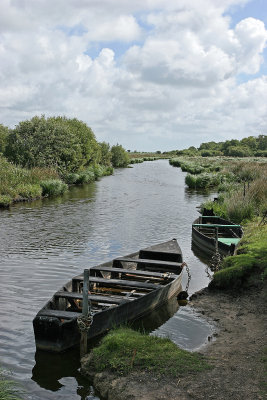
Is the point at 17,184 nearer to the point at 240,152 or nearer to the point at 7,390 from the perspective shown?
the point at 7,390

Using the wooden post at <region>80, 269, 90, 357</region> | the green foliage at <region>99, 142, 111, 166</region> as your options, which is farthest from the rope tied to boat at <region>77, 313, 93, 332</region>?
the green foliage at <region>99, 142, 111, 166</region>

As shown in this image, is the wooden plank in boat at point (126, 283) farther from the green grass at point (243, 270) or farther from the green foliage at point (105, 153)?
the green foliage at point (105, 153)

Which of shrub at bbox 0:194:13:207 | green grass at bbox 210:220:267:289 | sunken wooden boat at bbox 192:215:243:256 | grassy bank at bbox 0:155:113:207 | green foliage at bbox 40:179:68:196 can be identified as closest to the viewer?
green grass at bbox 210:220:267:289

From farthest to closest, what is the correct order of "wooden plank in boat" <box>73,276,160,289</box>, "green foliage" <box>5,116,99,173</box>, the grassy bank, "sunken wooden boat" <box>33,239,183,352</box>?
"green foliage" <box>5,116,99,173</box> → the grassy bank → "wooden plank in boat" <box>73,276,160,289</box> → "sunken wooden boat" <box>33,239,183,352</box>

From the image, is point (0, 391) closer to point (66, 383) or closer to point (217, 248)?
point (66, 383)

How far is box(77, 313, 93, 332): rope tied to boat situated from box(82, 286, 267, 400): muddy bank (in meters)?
0.74

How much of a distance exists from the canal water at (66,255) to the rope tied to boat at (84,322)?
2.69 feet

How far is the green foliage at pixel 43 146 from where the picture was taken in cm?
4162

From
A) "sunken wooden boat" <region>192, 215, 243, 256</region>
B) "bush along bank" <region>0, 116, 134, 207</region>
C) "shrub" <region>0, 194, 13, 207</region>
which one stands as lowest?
"sunken wooden boat" <region>192, 215, 243, 256</region>

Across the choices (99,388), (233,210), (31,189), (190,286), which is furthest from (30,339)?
(31,189)

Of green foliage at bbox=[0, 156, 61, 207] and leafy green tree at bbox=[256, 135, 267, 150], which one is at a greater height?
leafy green tree at bbox=[256, 135, 267, 150]

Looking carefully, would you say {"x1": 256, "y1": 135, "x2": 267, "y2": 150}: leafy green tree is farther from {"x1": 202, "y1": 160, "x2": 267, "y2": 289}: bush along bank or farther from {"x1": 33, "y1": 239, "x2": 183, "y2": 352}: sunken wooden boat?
{"x1": 33, "y1": 239, "x2": 183, "y2": 352}: sunken wooden boat

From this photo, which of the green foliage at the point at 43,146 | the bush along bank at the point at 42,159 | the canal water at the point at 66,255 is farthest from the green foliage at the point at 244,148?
the canal water at the point at 66,255

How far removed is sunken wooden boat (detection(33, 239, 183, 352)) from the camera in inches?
315
